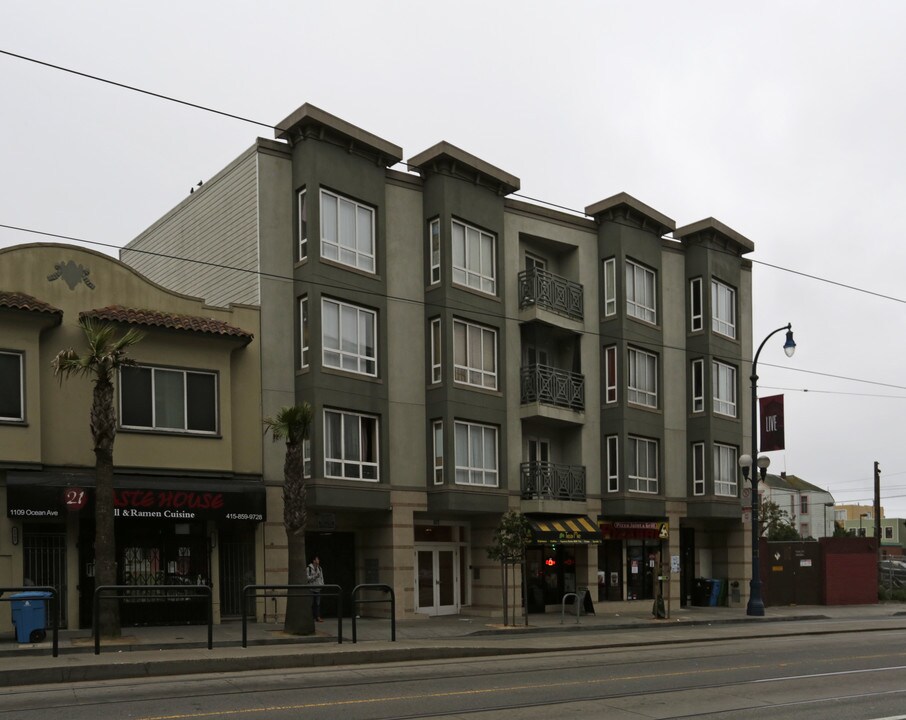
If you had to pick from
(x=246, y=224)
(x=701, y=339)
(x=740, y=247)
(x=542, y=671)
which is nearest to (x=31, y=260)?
(x=246, y=224)

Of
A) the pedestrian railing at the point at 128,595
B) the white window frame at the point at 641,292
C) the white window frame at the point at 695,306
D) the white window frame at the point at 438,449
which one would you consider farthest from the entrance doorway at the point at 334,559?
the white window frame at the point at 695,306

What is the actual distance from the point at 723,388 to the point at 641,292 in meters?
5.37

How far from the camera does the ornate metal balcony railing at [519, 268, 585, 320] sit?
3225 centimetres

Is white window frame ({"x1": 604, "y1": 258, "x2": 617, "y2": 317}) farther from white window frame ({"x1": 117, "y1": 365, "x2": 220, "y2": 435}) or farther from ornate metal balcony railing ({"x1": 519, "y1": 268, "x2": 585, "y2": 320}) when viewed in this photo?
white window frame ({"x1": 117, "y1": 365, "x2": 220, "y2": 435})

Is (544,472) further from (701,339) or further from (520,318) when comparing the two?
(701,339)

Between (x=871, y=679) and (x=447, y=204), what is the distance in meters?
17.9

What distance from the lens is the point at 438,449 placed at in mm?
29391

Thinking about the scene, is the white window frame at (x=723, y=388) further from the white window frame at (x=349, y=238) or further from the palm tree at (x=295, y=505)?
the palm tree at (x=295, y=505)

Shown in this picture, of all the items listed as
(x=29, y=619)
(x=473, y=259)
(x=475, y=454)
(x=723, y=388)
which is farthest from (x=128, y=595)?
(x=723, y=388)

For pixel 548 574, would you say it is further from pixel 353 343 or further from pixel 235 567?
pixel 235 567

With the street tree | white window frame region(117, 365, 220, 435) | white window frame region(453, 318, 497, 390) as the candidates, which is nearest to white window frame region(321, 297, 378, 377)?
white window frame region(453, 318, 497, 390)

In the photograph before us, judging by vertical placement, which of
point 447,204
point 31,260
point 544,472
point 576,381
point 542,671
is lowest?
point 542,671

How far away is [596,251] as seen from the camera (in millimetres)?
35344

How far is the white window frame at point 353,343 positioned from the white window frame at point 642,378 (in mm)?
10386
